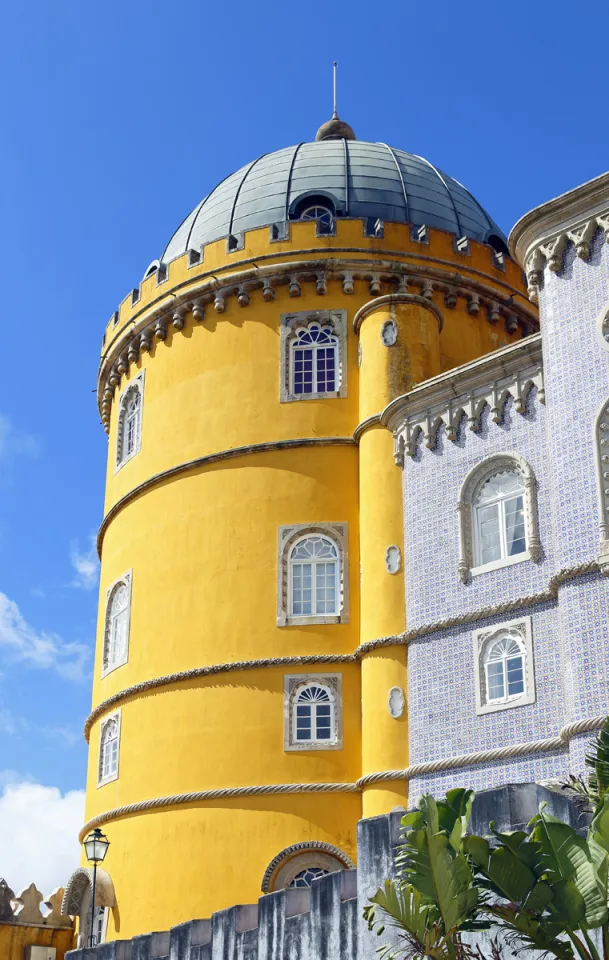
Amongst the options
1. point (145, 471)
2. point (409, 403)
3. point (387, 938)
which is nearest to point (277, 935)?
point (387, 938)

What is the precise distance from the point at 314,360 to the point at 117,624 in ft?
21.1

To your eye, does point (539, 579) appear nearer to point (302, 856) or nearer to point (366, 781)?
point (366, 781)

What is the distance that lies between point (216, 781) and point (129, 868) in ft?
7.99

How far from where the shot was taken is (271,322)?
25.3 meters

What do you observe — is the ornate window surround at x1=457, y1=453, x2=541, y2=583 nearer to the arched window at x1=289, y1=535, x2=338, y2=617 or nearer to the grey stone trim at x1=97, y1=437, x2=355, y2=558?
the arched window at x1=289, y1=535, x2=338, y2=617

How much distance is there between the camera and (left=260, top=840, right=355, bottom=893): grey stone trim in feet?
70.4

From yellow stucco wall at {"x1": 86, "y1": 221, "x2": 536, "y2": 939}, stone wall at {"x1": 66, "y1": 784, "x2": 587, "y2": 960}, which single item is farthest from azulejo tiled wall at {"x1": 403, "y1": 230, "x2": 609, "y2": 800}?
stone wall at {"x1": 66, "y1": 784, "x2": 587, "y2": 960}

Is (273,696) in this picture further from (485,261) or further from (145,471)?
(485,261)

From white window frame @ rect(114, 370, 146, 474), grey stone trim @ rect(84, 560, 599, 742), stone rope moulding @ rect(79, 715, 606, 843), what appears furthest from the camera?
white window frame @ rect(114, 370, 146, 474)

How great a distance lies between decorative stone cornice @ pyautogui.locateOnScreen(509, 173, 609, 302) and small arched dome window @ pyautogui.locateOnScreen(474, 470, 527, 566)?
285cm

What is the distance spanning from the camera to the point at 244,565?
23625 millimetres

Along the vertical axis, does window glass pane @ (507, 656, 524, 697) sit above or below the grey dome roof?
below

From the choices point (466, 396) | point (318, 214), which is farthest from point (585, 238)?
point (318, 214)

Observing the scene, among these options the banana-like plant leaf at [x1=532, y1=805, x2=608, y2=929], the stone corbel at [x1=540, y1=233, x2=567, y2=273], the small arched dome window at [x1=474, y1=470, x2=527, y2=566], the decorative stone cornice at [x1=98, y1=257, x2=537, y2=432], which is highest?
the decorative stone cornice at [x1=98, y1=257, x2=537, y2=432]
